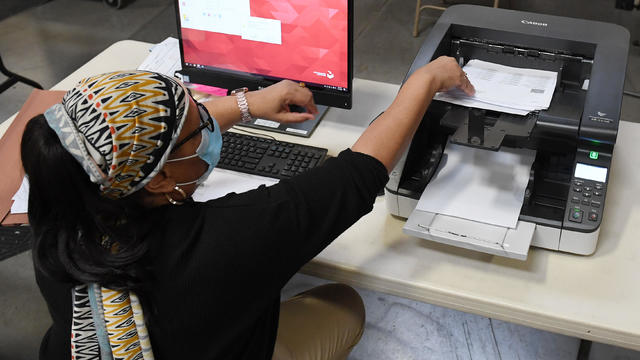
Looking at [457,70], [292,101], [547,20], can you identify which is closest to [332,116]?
[292,101]

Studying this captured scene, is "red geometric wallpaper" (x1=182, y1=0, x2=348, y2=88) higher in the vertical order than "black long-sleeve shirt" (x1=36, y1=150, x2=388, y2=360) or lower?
higher

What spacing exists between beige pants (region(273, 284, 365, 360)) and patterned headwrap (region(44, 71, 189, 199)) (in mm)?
595

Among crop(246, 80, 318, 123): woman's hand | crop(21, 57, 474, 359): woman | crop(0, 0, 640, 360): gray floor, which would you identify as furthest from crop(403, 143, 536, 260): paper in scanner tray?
crop(0, 0, 640, 360): gray floor

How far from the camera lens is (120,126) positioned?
0.84 metres

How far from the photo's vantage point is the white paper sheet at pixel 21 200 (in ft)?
4.45

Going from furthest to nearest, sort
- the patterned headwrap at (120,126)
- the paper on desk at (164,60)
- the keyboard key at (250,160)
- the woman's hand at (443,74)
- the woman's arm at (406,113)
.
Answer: the paper on desk at (164,60), the keyboard key at (250,160), the woman's hand at (443,74), the woman's arm at (406,113), the patterned headwrap at (120,126)

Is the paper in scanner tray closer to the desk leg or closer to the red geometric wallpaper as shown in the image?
the red geometric wallpaper

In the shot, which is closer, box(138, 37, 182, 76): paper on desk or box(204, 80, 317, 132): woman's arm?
box(204, 80, 317, 132): woman's arm

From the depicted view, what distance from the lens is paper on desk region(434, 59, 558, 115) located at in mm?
1257

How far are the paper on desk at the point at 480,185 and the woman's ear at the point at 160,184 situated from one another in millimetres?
512

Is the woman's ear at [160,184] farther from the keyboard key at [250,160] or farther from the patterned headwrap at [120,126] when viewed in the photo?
the keyboard key at [250,160]

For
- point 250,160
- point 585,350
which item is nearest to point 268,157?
point 250,160

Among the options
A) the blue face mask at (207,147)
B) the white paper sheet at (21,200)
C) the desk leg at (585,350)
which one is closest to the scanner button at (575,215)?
the desk leg at (585,350)

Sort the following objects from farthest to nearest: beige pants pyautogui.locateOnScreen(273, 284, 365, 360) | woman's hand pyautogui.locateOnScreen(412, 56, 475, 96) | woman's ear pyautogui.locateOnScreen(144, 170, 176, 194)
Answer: beige pants pyautogui.locateOnScreen(273, 284, 365, 360) < woman's hand pyautogui.locateOnScreen(412, 56, 475, 96) < woman's ear pyautogui.locateOnScreen(144, 170, 176, 194)
